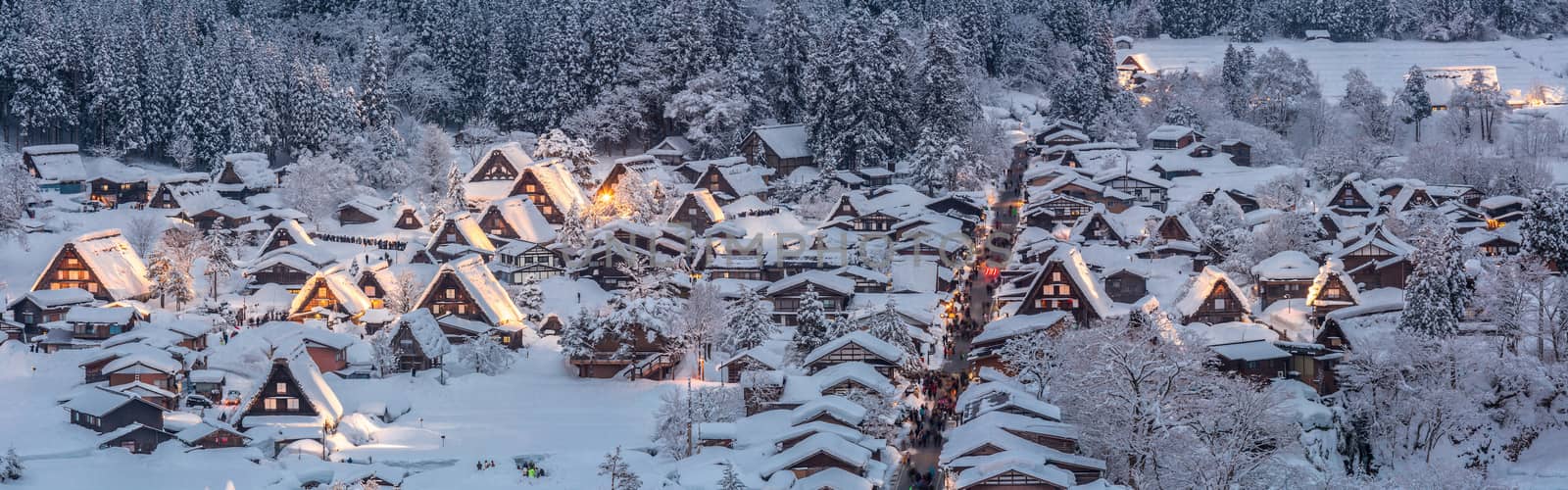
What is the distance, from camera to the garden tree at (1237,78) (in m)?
95.4

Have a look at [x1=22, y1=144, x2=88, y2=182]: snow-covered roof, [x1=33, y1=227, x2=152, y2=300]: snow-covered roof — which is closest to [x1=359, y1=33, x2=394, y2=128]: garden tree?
[x1=22, y1=144, x2=88, y2=182]: snow-covered roof

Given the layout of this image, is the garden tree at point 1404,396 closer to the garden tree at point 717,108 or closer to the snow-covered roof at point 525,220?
the snow-covered roof at point 525,220

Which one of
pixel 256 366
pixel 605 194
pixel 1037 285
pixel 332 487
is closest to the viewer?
pixel 332 487

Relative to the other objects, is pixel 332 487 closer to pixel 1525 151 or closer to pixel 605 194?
pixel 605 194

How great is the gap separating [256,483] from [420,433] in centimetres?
518

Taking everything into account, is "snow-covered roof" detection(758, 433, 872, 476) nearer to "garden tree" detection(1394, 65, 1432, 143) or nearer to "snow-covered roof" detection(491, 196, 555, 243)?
"snow-covered roof" detection(491, 196, 555, 243)

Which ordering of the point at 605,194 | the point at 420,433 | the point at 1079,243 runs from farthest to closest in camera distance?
the point at 605,194 < the point at 1079,243 < the point at 420,433

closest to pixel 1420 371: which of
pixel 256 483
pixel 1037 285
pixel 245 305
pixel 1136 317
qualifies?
pixel 1136 317

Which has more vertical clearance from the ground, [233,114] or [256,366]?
[233,114]

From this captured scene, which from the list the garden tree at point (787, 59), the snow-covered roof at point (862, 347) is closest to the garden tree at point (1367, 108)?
the garden tree at point (787, 59)

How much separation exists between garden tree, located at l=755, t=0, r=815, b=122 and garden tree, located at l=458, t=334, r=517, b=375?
2704 centimetres

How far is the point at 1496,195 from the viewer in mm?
78125

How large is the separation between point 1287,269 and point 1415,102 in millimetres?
36693

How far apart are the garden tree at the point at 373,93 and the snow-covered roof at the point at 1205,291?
33818 millimetres
